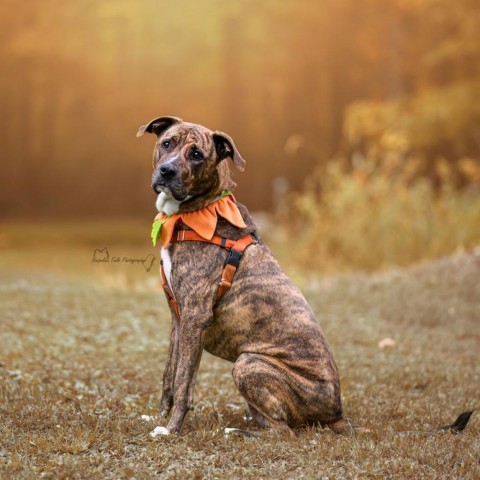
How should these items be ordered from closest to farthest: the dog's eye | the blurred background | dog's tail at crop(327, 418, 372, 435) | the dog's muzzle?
the dog's muzzle, the dog's eye, dog's tail at crop(327, 418, 372, 435), the blurred background

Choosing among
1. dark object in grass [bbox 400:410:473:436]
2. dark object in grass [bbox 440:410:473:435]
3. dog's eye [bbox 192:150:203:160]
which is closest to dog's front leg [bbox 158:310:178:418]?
dog's eye [bbox 192:150:203:160]

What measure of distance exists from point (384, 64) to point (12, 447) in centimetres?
1488

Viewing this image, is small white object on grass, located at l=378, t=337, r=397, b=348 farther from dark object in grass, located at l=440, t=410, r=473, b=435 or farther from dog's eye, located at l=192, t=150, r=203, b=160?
dog's eye, located at l=192, t=150, r=203, b=160

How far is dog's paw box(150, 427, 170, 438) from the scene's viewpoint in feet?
12.2

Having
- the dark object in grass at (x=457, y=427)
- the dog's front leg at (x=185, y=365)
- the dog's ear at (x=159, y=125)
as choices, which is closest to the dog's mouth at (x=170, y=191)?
the dog's ear at (x=159, y=125)

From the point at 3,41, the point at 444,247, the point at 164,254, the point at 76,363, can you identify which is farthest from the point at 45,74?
the point at 164,254

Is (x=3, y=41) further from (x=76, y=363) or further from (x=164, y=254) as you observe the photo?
(x=164, y=254)

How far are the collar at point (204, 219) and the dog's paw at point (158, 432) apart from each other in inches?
36.4

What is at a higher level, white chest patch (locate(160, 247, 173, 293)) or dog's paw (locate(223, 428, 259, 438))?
white chest patch (locate(160, 247, 173, 293))

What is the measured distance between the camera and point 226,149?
3.84 meters

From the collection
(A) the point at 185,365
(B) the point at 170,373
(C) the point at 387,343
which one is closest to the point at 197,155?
(A) the point at 185,365

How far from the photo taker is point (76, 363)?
5.32 metres

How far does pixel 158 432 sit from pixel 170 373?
0.38 metres

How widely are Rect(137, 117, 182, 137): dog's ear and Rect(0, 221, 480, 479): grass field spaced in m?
1.54
